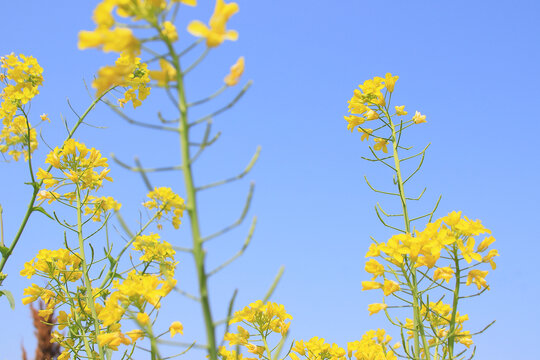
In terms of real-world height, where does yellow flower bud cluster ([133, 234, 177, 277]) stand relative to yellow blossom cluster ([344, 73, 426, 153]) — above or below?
below

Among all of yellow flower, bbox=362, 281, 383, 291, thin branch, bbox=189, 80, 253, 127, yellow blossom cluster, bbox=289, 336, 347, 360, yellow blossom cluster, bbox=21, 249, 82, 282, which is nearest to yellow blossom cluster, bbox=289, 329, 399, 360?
yellow blossom cluster, bbox=289, 336, 347, 360

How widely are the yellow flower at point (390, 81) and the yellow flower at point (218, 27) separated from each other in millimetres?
2457

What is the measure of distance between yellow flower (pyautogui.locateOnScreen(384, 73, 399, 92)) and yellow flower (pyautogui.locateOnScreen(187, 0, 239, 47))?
2.46 metres

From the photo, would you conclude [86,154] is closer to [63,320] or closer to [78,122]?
[78,122]

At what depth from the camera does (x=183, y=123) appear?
3.82ft

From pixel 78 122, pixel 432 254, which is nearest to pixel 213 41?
pixel 432 254

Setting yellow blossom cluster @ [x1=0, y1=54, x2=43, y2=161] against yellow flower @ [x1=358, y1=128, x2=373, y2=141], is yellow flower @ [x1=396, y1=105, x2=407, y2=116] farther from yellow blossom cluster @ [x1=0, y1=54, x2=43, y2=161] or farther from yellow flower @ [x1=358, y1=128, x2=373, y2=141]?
yellow blossom cluster @ [x1=0, y1=54, x2=43, y2=161]

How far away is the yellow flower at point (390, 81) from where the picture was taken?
136 inches

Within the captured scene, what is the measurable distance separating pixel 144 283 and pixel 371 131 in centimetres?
226

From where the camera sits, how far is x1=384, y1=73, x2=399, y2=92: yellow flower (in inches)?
136

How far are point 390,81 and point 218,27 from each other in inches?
99.0

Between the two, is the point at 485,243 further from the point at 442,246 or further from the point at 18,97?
the point at 18,97

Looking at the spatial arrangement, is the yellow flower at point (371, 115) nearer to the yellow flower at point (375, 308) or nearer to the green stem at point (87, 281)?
the yellow flower at point (375, 308)

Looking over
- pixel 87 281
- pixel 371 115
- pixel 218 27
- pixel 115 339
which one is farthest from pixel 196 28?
pixel 371 115
